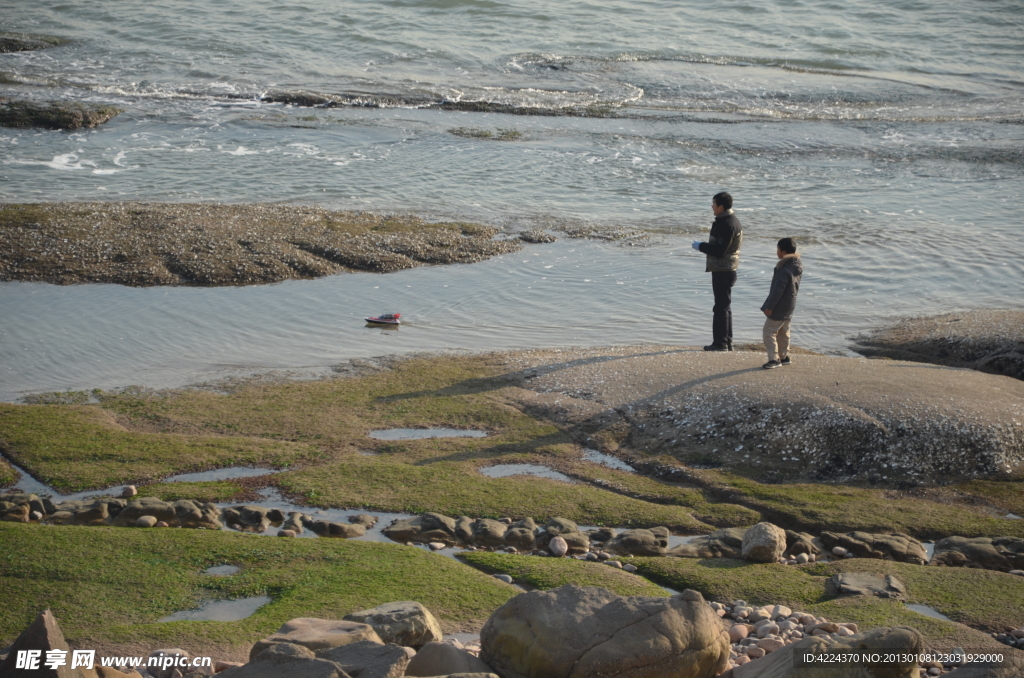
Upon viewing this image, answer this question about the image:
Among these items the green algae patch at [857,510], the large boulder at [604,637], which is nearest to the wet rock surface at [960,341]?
the green algae patch at [857,510]

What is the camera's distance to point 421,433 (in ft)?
36.1

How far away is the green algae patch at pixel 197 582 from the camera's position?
6.64 metres

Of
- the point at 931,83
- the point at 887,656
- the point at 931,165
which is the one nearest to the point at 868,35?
the point at 931,83

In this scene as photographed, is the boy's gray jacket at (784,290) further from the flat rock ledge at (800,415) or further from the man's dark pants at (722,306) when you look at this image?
the man's dark pants at (722,306)

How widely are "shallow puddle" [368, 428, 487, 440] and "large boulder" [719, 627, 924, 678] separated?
5.47 m

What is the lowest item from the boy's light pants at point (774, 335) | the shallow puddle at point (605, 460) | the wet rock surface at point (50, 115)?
the shallow puddle at point (605, 460)

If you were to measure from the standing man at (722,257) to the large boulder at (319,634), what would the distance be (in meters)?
7.88

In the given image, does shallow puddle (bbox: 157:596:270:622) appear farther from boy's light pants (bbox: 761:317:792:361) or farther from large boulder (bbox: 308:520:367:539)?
boy's light pants (bbox: 761:317:792:361)

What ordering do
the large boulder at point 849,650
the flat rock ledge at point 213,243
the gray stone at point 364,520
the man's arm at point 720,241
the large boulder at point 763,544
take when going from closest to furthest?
the large boulder at point 849,650, the large boulder at point 763,544, the gray stone at point 364,520, the man's arm at point 720,241, the flat rock ledge at point 213,243

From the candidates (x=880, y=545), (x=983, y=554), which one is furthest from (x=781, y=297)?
(x=983, y=554)

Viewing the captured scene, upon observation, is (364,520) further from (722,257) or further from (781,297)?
(722,257)

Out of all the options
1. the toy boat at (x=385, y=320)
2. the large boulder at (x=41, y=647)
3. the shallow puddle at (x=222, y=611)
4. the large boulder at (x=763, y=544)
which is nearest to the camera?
the large boulder at (x=41, y=647)

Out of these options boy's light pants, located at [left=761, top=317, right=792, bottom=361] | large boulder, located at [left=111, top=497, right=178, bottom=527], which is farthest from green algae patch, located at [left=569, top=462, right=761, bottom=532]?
large boulder, located at [left=111, top=497, right=178, bottom=527]

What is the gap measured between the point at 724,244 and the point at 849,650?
25.9 feet
